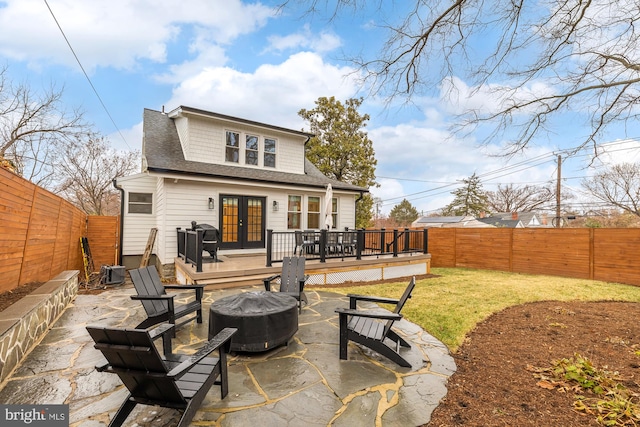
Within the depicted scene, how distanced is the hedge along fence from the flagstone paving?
30.0 ft

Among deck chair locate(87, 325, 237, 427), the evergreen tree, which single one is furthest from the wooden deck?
the evergreen tree

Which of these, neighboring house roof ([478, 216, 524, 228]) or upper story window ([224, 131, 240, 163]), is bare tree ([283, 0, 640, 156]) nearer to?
upper story window ([224, 131, 240, 163])

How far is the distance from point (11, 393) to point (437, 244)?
13.0m

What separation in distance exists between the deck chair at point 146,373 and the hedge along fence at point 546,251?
12.1 m

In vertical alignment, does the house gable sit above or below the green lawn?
above

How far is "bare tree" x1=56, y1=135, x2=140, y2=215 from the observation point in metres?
17.6

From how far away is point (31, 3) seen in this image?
643cm

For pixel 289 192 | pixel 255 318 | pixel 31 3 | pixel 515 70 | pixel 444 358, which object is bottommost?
pixel 444 358

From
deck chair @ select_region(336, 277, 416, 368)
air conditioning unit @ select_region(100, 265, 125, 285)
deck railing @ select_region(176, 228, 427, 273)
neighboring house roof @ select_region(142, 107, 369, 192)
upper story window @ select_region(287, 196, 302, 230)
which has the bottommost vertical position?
air conditioning unit @ select_region(100, 265, 125, 285)

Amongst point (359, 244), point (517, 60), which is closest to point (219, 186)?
point (359, 244)

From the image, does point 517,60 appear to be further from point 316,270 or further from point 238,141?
point 238,141

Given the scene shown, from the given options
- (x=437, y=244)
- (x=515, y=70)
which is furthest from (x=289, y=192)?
(x=515, y=70)

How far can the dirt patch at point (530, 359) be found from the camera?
8.20 feet

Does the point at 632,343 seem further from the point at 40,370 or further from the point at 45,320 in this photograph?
the point at 45,320
